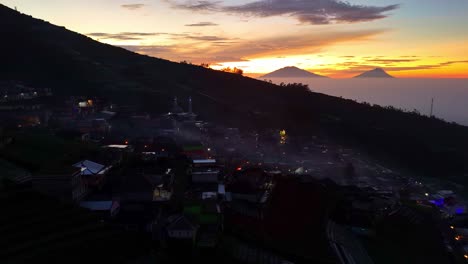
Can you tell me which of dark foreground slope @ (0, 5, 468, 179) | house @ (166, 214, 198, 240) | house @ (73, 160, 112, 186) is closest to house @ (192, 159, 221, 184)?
house @ (73, 160, 112, 186)

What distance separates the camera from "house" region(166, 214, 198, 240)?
1552 cm

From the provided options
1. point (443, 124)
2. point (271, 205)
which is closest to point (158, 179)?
point (271, 205)

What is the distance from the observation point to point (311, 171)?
1254 inches

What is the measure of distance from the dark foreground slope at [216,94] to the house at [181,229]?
3877cm

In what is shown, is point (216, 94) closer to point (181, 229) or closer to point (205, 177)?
point (205, 177)

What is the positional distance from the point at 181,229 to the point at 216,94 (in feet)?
213

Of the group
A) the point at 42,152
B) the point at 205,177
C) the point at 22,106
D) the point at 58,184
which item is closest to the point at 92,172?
the point at 58,184

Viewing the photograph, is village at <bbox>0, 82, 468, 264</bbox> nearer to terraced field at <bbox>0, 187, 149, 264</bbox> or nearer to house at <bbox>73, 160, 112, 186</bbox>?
house at <bbox>73, 160, 112, 186</bbox>

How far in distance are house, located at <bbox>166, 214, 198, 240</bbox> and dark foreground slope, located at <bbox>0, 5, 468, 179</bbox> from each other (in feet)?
127

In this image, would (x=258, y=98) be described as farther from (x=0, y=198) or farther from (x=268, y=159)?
(x=0, y=198)

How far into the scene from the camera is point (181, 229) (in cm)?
1558

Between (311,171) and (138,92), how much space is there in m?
41.5

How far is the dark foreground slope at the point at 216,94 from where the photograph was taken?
5587 centimetres

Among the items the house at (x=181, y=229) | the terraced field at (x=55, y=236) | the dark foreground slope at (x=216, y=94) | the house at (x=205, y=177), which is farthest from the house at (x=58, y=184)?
the dark foreground slope at (x=216, y=94)
